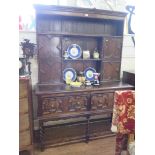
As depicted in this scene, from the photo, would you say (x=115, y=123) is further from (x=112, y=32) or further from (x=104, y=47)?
(x=112, y=32)

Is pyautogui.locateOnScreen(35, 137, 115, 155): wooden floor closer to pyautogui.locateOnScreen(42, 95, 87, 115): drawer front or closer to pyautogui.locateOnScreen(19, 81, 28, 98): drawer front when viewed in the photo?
pyautogui.locateOnScreen(42, 95, 87, 115): drawer front

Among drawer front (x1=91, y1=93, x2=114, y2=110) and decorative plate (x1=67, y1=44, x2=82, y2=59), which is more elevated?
decorative plate (x1=67, y1=44, x2=82, y2=59)

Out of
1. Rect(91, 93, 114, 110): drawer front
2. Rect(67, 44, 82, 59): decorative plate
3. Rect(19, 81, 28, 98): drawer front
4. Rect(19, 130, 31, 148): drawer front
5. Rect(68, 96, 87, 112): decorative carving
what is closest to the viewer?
Rect(19, 81, 28, 98): drawer front

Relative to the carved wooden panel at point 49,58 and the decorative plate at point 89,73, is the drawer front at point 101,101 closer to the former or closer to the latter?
the decorative plate at point 89,73

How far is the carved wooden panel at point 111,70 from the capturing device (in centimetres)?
317

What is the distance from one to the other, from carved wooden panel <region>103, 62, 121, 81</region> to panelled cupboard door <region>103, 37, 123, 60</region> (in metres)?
0.11

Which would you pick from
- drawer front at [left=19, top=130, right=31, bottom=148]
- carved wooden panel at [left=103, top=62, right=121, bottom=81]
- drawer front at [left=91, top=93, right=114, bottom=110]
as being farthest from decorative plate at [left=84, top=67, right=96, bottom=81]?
drawer front at [left=19, top=130, right=31, bottom=148]

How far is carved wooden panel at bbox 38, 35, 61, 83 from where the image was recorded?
9.16 feet

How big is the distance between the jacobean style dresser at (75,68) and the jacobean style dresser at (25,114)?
0.29 metres

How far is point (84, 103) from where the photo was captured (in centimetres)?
278

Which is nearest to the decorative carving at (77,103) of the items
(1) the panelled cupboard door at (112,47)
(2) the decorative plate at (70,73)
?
(2) the decorative plate at (70,73)
